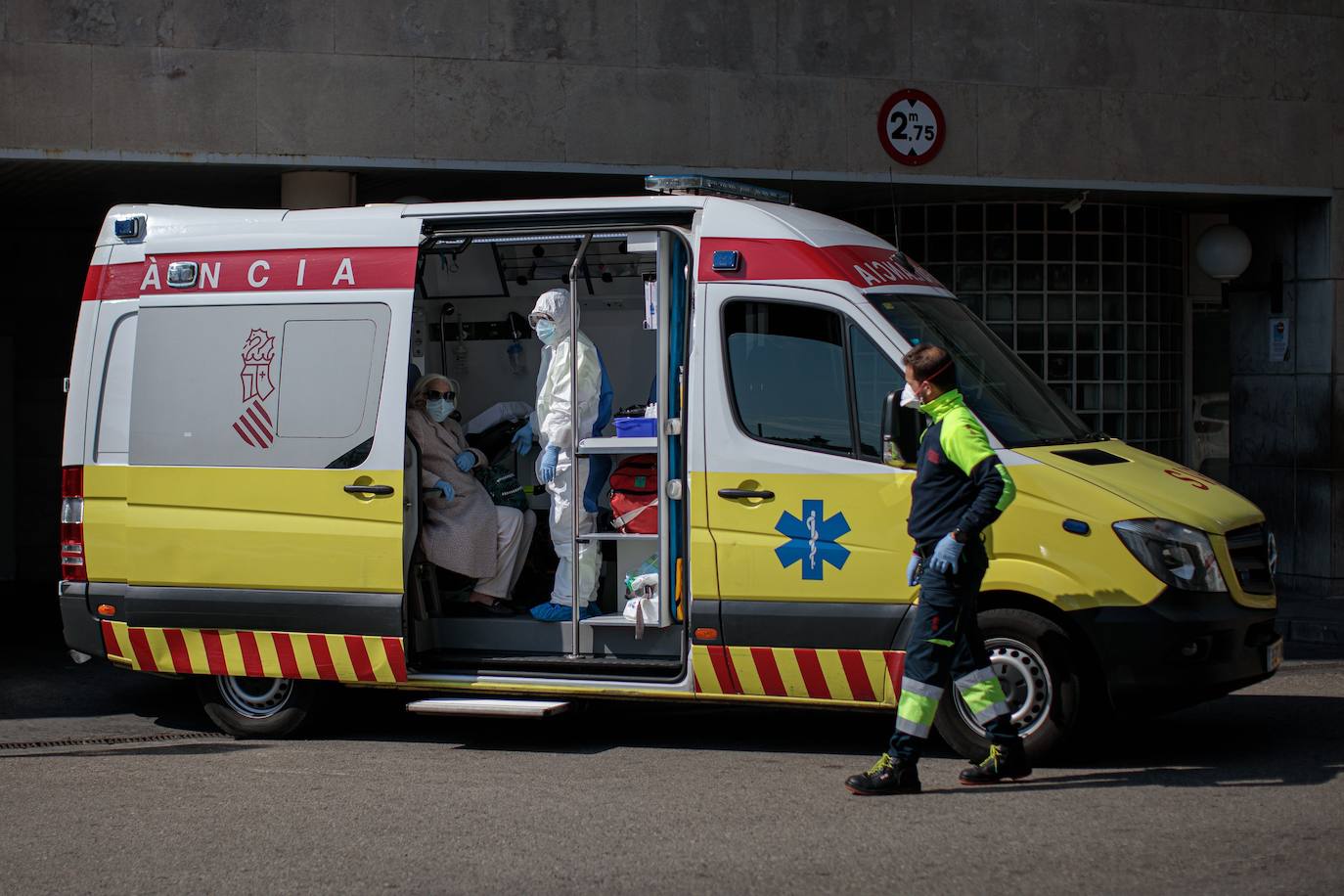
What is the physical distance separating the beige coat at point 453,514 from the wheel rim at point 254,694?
3.30ft

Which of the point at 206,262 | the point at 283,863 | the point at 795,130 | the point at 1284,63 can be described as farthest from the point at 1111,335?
the point at 283,863

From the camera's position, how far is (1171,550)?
21.3 ft

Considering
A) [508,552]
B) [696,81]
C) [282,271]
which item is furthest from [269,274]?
[696,81]

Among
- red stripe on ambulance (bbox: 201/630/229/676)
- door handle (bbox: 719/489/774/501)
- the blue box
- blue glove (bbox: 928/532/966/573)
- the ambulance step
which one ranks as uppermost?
the blue box

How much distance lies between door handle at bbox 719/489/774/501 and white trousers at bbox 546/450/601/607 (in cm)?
108

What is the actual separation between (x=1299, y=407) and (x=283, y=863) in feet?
31.9

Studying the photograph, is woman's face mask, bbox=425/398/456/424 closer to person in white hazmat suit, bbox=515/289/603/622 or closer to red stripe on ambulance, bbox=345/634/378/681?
person in white hazmat suit, bbox=515/289/603/622

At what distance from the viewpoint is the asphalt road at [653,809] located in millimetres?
5242

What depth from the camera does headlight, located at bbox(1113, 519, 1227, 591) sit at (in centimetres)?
648

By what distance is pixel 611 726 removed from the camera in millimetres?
8078

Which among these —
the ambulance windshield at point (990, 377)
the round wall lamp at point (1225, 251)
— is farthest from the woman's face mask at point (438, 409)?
the round wall lamp at point (1225, 251)

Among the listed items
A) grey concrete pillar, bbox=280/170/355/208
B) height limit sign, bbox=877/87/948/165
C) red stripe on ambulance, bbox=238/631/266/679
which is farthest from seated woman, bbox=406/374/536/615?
Result: height limit sign, bbox=877/87/948/165

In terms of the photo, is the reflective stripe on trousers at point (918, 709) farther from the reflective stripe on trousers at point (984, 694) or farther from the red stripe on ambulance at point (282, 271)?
the red stripe on ambulance at point (282, 271)

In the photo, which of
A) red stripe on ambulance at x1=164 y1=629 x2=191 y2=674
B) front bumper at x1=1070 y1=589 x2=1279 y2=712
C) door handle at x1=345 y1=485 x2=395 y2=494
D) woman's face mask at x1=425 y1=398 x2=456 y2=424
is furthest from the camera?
woman's face mask at x1=425 y1=398 x2=456 y2=424
